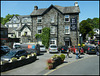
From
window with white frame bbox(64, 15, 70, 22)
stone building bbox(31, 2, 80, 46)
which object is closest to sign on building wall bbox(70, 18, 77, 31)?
stone building bbox(31, 2, 80, 46)

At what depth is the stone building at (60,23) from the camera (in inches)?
1329

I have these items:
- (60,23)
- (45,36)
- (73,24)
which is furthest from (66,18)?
(45,36)

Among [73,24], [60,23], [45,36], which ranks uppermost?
[60,23]

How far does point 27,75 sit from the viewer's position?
32.7 ft

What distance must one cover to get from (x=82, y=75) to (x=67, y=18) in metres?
25.8

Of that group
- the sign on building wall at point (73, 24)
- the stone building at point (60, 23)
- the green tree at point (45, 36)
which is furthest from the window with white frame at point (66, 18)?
the green tree at point (45, 36)

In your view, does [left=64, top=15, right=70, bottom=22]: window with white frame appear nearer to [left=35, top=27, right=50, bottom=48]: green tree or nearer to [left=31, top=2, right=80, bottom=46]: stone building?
[left=31, top=2, right=80, bottom=46]: stone building

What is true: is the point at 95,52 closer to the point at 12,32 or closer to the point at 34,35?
the point at 34,35

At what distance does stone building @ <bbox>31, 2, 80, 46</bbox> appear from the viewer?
111ft

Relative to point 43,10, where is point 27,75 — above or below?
below

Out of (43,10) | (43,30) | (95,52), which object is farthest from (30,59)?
(43,10)

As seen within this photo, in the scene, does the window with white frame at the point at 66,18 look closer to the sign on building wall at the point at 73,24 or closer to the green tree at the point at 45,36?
the sign on building wall at the point at 73,24

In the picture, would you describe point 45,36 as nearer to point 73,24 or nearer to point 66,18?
point 66,18

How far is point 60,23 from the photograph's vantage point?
34.8m
